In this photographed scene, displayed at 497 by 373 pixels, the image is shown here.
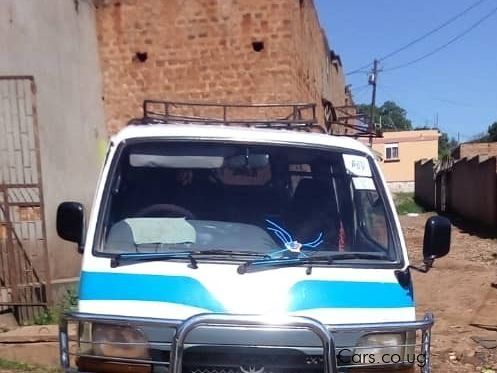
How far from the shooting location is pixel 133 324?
2.99 metres

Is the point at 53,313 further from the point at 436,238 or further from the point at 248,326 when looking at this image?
the point at 248,326

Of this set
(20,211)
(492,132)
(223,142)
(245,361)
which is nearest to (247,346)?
(245,361)

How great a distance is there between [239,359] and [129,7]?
32.5 ft

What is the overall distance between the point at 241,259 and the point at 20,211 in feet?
18.8

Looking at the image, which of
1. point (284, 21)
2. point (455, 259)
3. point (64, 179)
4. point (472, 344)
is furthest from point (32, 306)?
point (455, 259)

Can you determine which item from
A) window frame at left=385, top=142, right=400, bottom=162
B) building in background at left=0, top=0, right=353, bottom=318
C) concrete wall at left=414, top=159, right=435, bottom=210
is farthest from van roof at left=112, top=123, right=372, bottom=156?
window frame at left=385, top=142, right=400, bottom=162

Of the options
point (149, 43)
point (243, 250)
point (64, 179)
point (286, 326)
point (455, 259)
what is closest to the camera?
point (286, 326)

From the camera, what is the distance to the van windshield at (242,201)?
3.60 m

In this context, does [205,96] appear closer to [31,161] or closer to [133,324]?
[31,161]

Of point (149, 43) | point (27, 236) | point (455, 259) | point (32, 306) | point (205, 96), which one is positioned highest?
point (149, 43)

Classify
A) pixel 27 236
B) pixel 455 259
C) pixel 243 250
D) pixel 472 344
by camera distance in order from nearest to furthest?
pixel 243 250
pixel 472 344
pixel 27 236
pixel 455 259

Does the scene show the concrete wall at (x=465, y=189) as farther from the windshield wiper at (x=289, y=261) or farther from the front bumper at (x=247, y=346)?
the front bumper at (x=247, y=346)

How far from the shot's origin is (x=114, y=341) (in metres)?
3.07

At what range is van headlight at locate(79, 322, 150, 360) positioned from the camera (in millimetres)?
3033
